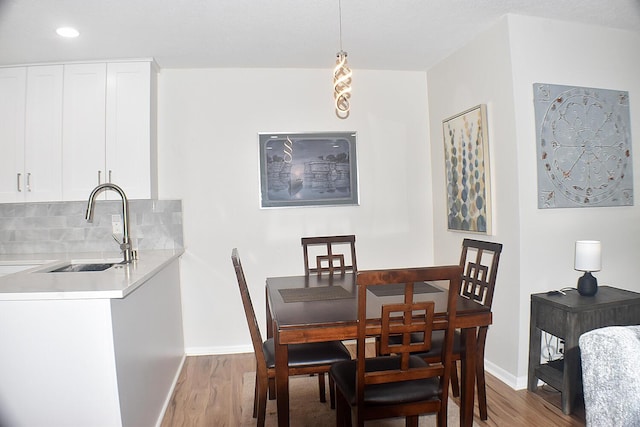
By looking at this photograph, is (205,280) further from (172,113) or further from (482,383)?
(482,383)

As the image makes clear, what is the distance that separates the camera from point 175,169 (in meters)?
3.25

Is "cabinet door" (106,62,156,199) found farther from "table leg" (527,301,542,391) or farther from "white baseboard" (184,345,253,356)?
"table leg" (527,301,542,391)

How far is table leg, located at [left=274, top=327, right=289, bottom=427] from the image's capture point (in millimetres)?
1755

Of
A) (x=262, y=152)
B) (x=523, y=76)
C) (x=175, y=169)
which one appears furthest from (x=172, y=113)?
(x=523, y=76)

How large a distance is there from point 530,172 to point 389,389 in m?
1.72

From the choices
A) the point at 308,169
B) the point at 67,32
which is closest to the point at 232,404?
the point at 308,169

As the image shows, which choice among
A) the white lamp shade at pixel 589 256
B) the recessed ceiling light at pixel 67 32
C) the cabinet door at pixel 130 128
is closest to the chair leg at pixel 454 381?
the white lamp shade at pixel 589 256

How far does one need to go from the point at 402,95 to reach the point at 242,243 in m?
2.01

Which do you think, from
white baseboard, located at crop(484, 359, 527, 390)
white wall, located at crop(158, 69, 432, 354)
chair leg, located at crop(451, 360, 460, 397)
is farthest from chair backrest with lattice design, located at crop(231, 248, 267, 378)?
white baseboard, located at crop(484, 359, 527, 390)

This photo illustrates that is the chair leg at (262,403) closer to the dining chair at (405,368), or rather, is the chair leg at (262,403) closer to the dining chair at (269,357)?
the dining chair at (269,357)

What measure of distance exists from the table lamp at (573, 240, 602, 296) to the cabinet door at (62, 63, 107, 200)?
3.43 m

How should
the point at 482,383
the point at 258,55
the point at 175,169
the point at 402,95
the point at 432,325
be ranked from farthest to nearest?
the point at 402,95 → the point at 175,169 → the point at 258,55 → the point at 482,383 → the point at 432,325

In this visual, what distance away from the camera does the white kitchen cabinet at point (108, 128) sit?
9.77ft

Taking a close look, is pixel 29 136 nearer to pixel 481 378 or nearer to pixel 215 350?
pixel 215 350
